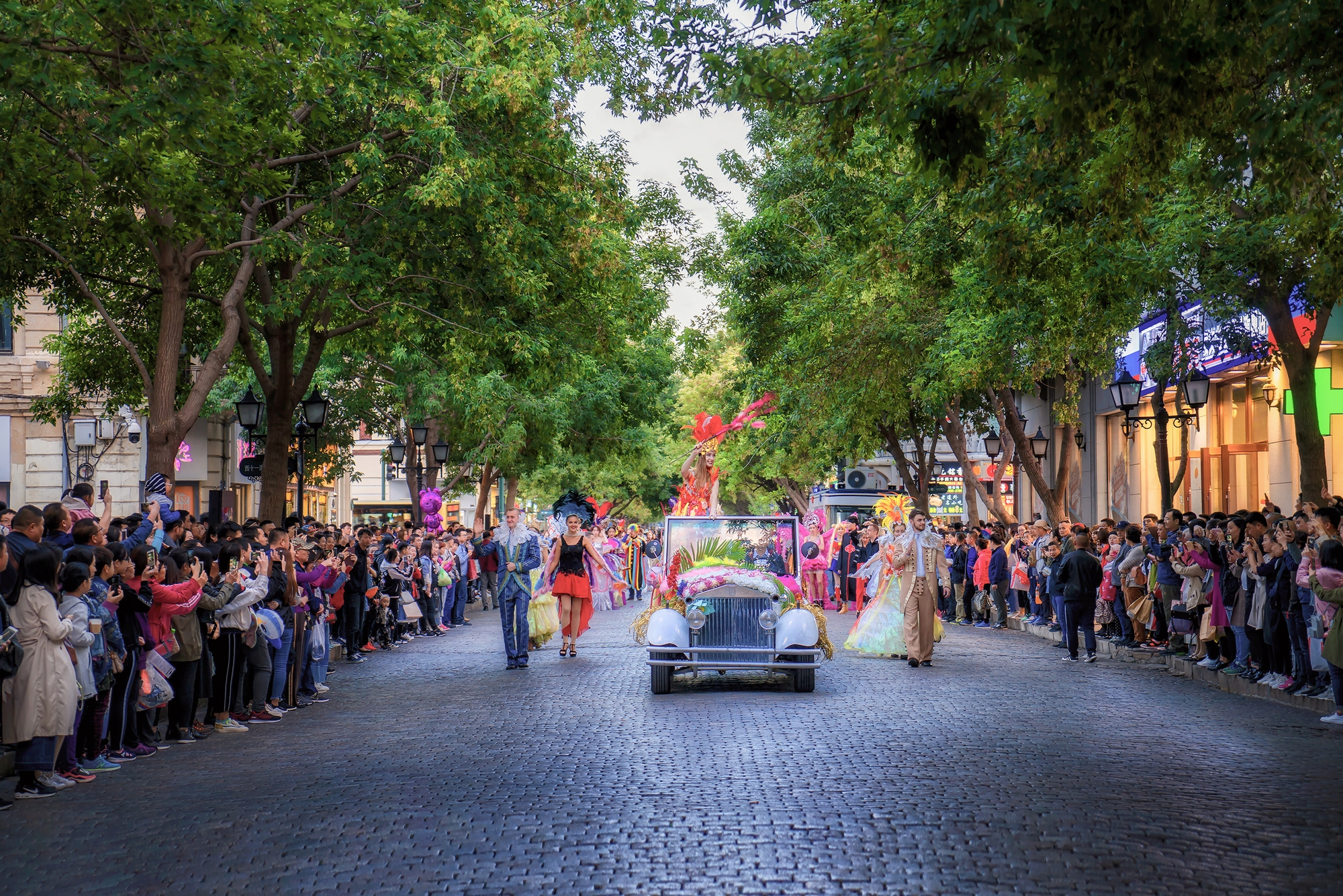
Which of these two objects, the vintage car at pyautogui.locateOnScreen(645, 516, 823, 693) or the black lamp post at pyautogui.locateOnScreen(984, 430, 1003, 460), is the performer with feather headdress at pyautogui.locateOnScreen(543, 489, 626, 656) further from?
the black lamp post at pyautogui.locateOnScreen(984, 430, 1003, 460)

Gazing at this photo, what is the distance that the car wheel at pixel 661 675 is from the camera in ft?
49.1

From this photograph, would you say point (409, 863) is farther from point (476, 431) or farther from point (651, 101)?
point (476, 431)

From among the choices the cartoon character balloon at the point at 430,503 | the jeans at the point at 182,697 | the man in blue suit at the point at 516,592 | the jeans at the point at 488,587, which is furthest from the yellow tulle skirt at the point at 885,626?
the cartoon character balloon at the point at 430,503

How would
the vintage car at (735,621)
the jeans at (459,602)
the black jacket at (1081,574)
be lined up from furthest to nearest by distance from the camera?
the jeans at (459,602) < the black jacket at (1081,574) < the vintage car at (735,621)

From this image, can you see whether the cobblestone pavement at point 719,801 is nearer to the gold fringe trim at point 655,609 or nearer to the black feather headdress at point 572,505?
the gold fringe trim at point 655,609

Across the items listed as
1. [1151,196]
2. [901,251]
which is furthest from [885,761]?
[901,251]

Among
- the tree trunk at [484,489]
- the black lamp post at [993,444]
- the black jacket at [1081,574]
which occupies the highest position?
the black lamp post at [993,444]

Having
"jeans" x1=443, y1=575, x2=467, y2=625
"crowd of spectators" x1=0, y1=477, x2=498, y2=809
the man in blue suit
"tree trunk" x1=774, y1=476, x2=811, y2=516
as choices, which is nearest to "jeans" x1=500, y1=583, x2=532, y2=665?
the man in blue suit

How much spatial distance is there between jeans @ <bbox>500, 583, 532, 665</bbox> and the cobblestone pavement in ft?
9.95

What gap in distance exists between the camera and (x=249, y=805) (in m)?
9.07

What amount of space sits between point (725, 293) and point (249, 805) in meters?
26.7

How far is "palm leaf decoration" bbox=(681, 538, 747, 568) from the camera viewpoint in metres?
16.3

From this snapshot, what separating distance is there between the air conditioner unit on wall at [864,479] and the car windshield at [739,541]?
42085 mm

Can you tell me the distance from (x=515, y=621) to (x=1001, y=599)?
1254 centimetres
